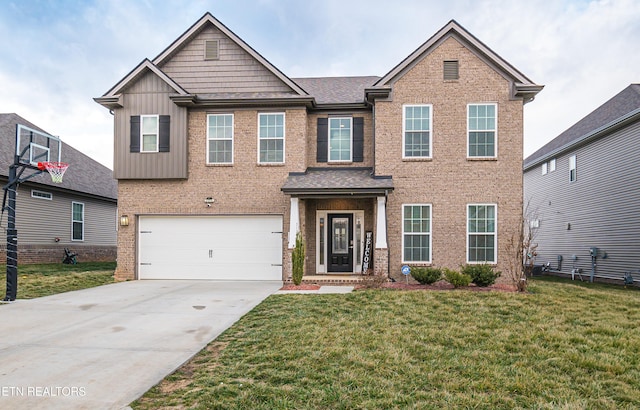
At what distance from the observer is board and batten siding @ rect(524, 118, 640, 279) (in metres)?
16.0

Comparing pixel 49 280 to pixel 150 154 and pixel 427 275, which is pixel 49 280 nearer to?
pixel 150 154

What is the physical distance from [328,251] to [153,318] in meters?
7.33

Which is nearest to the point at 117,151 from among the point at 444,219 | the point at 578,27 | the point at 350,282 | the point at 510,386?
the point at 350,282

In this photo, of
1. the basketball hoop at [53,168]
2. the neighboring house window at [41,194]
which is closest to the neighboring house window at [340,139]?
the basketball hoop at [53,168]

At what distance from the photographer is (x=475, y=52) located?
13.8 metres

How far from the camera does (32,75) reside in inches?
903

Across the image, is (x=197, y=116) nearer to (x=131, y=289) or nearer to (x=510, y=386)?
(x=131, y=289)

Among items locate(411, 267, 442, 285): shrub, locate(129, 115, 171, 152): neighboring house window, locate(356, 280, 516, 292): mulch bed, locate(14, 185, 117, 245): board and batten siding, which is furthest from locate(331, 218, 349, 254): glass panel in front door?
locate(14, 185, 117, 245): board and batten siding

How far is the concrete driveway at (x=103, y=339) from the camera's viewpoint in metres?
4.63

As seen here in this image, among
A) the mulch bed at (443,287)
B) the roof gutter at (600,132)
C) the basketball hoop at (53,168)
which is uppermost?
the roof gutter at (600,132)

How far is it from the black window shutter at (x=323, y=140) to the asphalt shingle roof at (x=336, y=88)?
2.39 feet

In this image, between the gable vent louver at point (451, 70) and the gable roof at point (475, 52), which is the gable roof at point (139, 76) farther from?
the gable vent louver at point (451, 70)

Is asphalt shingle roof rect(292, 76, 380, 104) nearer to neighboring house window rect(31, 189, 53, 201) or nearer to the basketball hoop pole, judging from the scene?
the basketball hoop pole

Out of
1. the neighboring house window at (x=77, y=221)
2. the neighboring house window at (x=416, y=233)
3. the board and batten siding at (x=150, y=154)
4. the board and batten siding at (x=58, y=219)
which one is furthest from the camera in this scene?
the neighboring house window at (x=77, y=221)
